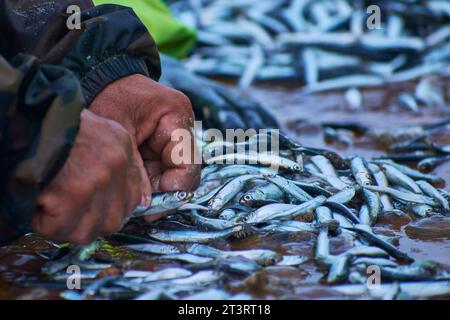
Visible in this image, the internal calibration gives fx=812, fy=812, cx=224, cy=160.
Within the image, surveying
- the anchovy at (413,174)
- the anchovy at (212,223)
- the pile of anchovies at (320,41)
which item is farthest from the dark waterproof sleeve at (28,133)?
the pile of anchovies at (320,41)

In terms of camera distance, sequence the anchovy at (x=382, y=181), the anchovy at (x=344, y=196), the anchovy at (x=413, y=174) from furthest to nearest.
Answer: the anchovy at (x=413, y=174) → the anchovy at (x=382, y=181) → the anchovy at (x=344, y=196)

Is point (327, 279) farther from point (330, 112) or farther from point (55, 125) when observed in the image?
point (330, 112)

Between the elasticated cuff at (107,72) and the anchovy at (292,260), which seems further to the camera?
the elasticated cuff at (107,72)

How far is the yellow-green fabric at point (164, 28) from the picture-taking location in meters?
6.89

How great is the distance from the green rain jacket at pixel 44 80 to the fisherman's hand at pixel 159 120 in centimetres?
8

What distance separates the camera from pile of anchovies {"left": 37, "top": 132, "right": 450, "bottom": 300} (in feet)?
10.7

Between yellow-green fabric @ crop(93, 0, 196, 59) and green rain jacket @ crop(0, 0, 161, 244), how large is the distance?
2.68 metres

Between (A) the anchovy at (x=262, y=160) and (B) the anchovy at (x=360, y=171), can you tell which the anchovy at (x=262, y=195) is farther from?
(B) the anchovy at (x=360, y=171)

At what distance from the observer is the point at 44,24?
3797mm

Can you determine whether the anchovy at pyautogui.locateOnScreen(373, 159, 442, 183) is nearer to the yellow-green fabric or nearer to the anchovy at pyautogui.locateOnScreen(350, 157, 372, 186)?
the anchovy at pyautogui.locateOnScreen(350, 157, 372, 186)

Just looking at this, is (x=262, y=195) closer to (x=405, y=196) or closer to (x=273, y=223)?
(x=273, y=223)

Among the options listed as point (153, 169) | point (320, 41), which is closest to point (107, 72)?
point (153, 169)

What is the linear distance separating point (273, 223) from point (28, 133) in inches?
51.1

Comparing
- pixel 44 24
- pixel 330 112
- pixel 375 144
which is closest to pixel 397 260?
pixel 44 24
